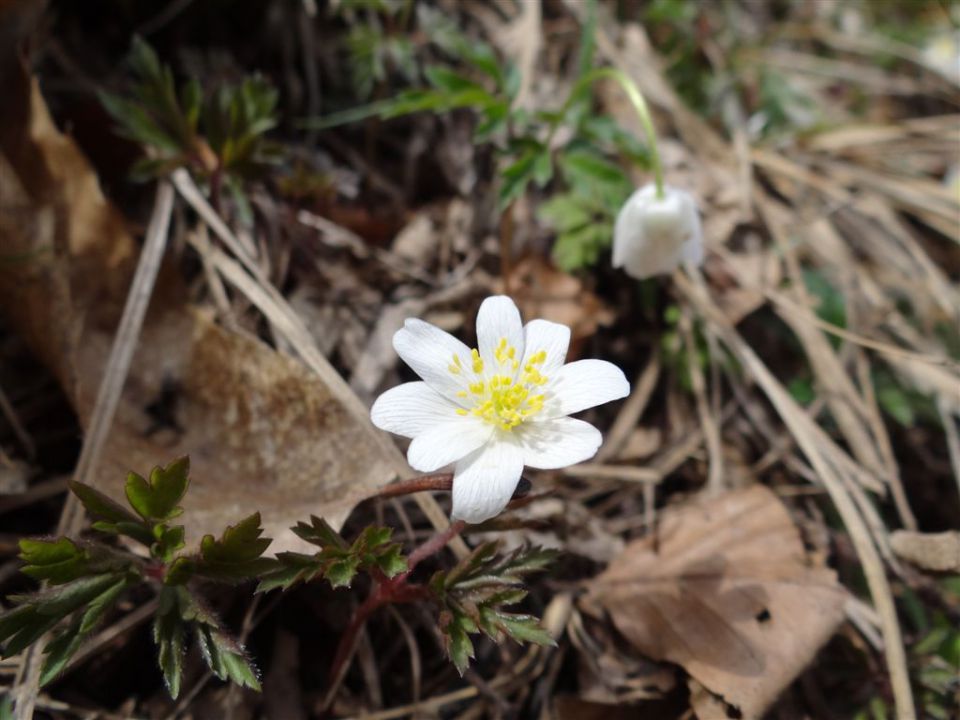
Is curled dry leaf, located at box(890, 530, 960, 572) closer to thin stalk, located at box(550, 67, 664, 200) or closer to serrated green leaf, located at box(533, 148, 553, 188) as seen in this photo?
thin stalk, located at box(550, 67, 664, 200)

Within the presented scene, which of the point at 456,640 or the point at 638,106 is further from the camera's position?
the point at 638,106

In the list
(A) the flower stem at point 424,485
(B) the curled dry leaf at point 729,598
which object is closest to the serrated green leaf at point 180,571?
(A) the flower stem at point 424,485

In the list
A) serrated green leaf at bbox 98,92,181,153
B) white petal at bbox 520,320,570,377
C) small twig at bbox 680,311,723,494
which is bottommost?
small twig at bbox 680,311,723,494

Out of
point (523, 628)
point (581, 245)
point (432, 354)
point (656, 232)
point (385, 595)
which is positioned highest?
point (656, 232)

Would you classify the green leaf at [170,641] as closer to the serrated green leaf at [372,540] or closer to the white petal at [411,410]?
the serrated green leaf at [372,540]

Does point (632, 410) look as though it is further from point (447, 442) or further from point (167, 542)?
point (167, 542)

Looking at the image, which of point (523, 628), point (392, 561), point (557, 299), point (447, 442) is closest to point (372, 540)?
point (392, 561)

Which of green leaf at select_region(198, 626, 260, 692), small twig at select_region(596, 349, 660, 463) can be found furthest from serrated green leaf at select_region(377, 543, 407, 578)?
small twig at select_region(596, 349, 660, 463)
